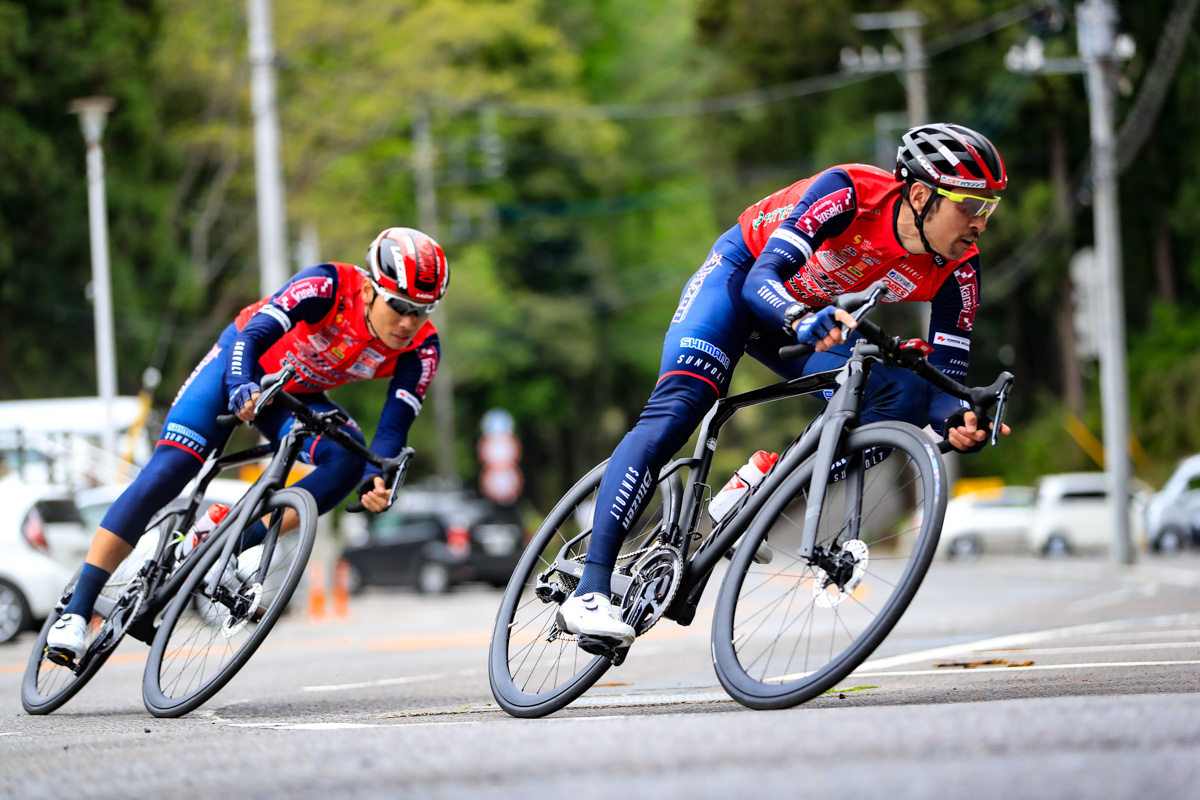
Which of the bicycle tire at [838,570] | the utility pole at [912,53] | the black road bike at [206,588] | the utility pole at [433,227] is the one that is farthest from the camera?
the utility pole at [433,227]

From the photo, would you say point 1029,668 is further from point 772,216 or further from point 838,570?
point 772,216

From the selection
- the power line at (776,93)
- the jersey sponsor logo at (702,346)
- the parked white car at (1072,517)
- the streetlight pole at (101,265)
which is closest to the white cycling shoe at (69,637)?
the jersey sponsor logo at (702,346)

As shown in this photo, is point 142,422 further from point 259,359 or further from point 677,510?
point 677,510

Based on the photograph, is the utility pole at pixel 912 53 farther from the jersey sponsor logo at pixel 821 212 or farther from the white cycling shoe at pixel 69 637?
the jersey sponsor logo at pixel 821 212

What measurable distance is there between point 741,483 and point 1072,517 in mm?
30641

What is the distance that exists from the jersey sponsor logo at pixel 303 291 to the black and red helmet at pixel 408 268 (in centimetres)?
36

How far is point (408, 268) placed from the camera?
6.23 metres

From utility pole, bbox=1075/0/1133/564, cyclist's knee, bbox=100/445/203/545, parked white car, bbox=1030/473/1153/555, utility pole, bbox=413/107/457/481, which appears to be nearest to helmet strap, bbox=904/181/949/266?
cyclist's knee, bbox=100/445/203/545

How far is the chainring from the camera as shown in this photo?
5129 mm

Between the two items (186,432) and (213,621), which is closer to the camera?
(213,621)

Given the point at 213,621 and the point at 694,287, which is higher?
the point at 694,287

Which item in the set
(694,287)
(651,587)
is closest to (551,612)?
(651,587)

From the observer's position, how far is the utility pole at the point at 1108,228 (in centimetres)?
2636

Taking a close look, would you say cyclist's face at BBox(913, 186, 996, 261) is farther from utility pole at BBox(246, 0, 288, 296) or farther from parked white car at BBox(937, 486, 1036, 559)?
parked white car at BBox(937, 486, 1036, 559)
